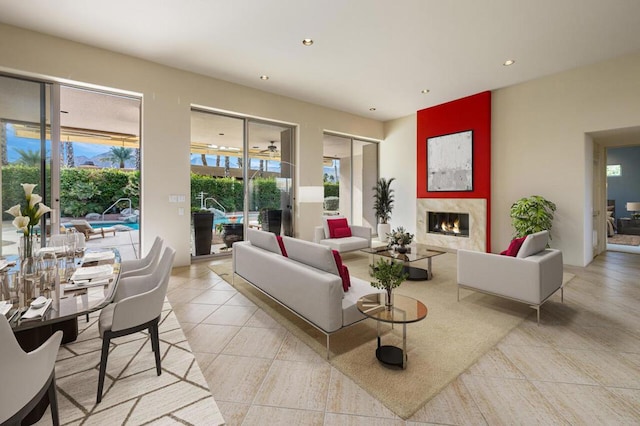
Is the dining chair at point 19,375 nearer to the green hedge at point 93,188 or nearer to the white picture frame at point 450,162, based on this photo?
the green hedge at point 93,188

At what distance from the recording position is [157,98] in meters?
5.02

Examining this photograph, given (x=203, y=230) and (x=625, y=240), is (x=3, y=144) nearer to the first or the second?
(x=203, y=230)

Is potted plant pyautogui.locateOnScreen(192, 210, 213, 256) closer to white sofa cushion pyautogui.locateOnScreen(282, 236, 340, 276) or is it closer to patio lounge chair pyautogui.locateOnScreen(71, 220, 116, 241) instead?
patio lounge chair pyautogui.locateOnScreen(71, 220, 116, 241)

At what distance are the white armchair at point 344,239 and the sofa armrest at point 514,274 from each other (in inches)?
94.9

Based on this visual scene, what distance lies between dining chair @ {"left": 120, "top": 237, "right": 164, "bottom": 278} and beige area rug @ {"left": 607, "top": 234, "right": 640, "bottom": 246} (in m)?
10.4

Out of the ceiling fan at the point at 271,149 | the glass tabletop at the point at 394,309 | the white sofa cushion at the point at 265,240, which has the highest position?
the ceiling fan at the point at 271,149

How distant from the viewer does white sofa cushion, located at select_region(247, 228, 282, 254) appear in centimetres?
329

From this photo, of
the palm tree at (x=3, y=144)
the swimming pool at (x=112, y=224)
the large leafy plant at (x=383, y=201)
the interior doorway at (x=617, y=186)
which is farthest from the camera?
the large leafy plant at (x=383, y=201)

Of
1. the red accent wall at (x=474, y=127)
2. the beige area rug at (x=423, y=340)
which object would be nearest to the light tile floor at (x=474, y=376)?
the beige area rug at (x=423, y=340)

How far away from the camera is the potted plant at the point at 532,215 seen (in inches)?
207

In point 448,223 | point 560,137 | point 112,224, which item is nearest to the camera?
point 112,224

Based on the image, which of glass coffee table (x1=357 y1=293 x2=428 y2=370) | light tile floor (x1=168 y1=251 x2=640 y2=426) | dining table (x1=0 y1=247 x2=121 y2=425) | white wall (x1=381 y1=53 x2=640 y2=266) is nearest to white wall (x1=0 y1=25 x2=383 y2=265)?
light tile floor (x1=168 y1=251 x2=640 y2=426)

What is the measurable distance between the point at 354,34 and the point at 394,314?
3.81 m

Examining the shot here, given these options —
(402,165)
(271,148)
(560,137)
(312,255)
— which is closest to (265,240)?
(312,255)
